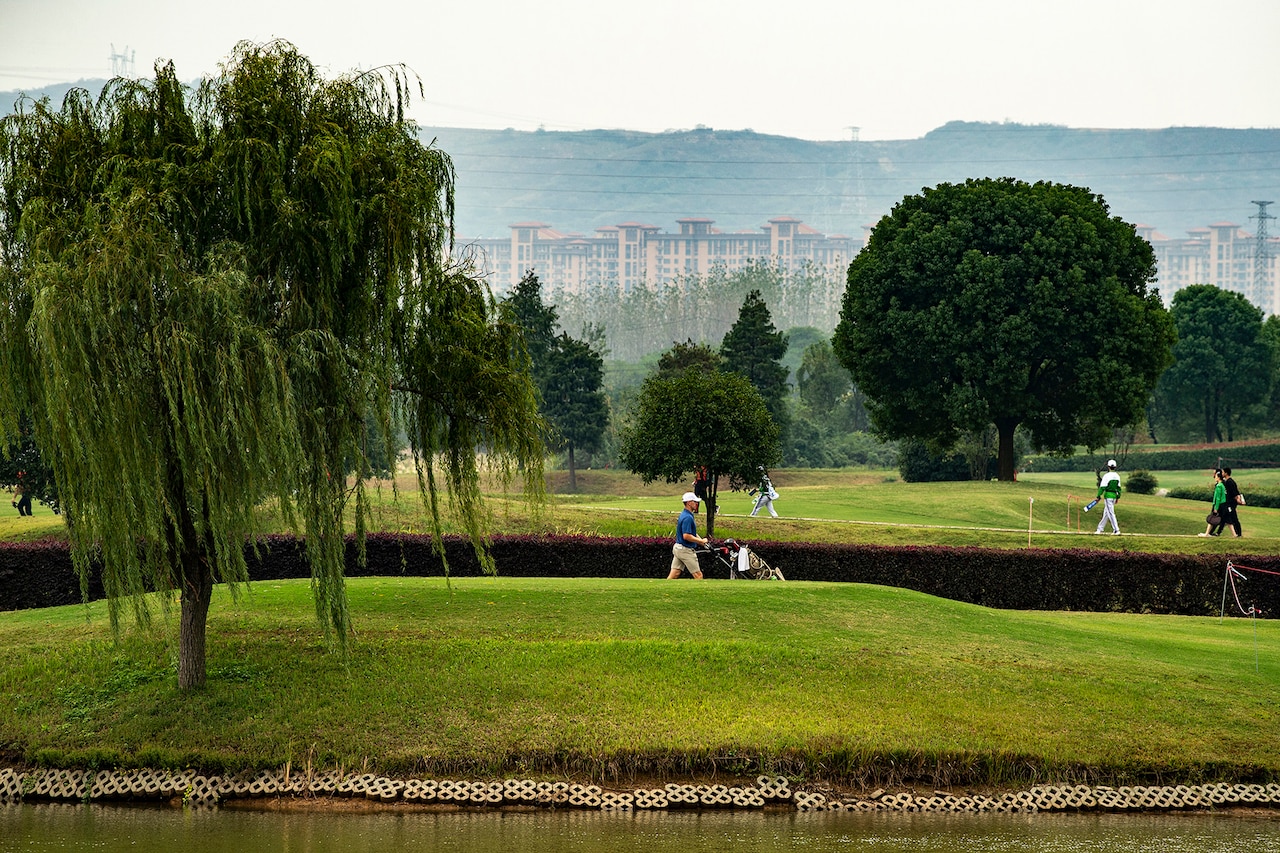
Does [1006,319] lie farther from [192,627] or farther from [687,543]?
[192,627]

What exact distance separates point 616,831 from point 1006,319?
35871 millimetres

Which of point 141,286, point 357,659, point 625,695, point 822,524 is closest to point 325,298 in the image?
point 141,286

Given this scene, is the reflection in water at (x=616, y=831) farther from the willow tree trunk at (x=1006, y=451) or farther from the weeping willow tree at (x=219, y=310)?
the willow tree trunk at (x=1006, y=451)

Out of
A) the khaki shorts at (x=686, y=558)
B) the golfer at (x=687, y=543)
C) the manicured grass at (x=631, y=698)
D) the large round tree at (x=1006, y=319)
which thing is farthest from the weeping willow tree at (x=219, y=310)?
the large round tree at (x=1006, y=319)

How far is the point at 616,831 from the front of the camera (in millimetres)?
16281

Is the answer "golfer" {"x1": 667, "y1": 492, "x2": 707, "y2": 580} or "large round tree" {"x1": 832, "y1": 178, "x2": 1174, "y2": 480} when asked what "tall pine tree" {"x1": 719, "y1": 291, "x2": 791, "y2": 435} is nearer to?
"large round tree" {"x1": 832, "y1": 178, "x2": 1174, "y2": 480}

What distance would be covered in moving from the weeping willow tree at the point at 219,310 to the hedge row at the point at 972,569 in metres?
9.53

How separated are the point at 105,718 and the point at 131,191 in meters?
7.23

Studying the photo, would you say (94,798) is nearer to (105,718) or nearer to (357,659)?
(105,718)

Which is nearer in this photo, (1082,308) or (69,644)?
(69,644)

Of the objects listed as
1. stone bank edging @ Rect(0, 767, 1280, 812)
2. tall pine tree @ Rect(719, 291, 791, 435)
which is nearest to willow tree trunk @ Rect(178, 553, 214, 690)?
stone bank edging @ Rect(0, 767, 1280, 812)

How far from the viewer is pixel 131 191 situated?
671 inches

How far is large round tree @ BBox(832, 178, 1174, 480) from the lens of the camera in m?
48.1

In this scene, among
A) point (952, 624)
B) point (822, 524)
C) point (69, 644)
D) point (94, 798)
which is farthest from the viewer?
point (822, 524)
